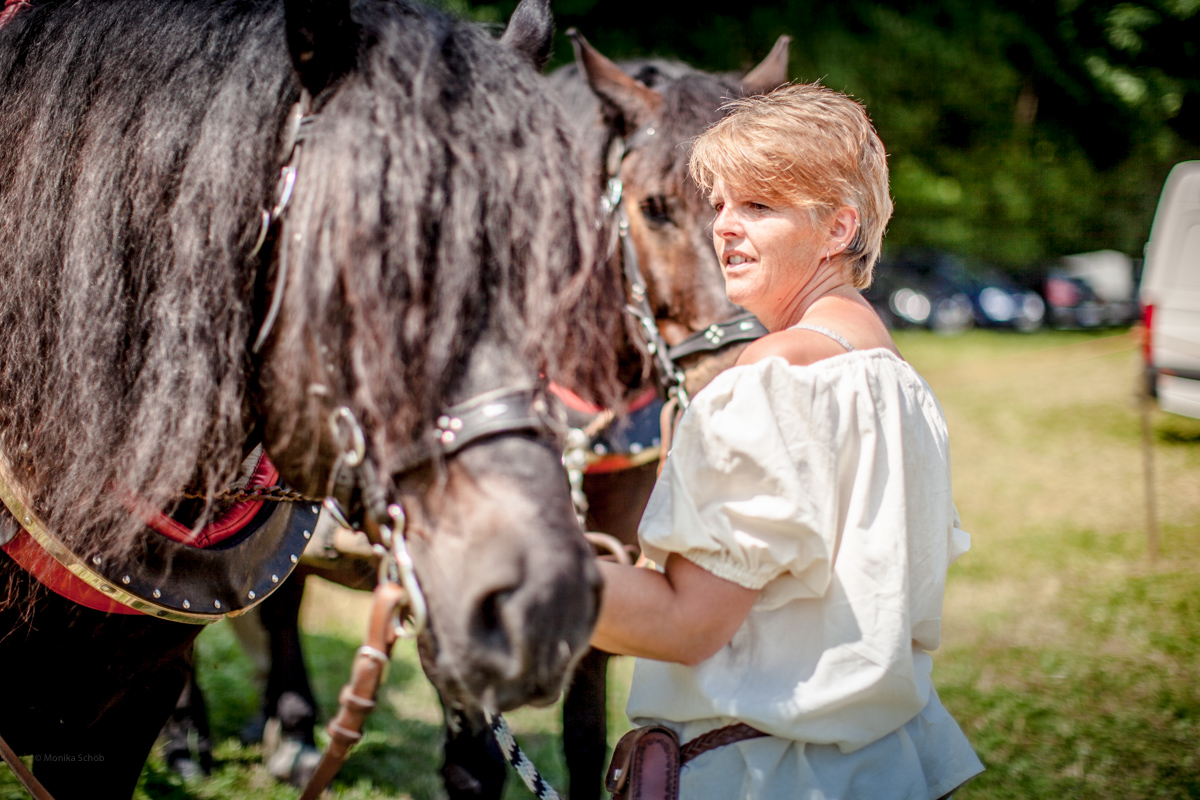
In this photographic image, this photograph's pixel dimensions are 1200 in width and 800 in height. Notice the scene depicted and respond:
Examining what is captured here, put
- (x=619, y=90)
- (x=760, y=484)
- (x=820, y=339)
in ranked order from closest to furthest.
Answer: (x=760, y=484), (x=820, y=339), (x=619, y=90)

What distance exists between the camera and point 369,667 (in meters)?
1.12

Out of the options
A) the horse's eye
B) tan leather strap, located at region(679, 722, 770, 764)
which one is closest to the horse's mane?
tan leather strap, located at region(679, 722, 770, 764)

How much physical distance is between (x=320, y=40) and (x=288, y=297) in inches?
14.1

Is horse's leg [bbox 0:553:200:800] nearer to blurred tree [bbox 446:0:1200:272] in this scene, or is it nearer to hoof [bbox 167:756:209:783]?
hoof [bbox 167:756:209:783]

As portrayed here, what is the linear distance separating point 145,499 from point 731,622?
36.9 inches

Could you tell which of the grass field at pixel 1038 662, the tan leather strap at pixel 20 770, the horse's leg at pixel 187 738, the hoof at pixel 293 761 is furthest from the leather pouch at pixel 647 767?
the horse's leg at pixel 187 738

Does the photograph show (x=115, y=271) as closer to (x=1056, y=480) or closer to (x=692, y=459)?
(x=692, y=459)

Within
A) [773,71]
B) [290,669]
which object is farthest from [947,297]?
[290,669]

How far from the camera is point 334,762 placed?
46.8 inches

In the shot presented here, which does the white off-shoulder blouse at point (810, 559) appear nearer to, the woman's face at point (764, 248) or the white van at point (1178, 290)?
the woman's face at point (764, 248)

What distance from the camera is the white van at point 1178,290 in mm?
7750

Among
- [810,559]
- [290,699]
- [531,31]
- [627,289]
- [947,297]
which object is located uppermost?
[531,31]

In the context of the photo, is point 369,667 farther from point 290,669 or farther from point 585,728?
point 290,669

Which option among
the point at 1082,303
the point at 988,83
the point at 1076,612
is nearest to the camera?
the point at 1076,612
